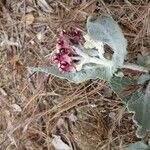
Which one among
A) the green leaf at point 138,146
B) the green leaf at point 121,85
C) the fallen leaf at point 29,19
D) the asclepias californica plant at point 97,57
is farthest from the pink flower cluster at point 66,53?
the fallen leaf at point 29,19

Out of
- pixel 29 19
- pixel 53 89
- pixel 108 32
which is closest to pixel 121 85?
pixel 108 32

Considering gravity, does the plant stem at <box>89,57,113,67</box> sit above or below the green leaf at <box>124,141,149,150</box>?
above

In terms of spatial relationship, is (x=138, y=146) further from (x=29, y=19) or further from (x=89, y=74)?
(x=29, y=19)

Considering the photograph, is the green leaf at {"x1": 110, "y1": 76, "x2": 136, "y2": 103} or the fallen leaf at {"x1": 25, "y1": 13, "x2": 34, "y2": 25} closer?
the green leaf at {"x1": 110, "y1": 76, "x2": 136, "y2": 103}

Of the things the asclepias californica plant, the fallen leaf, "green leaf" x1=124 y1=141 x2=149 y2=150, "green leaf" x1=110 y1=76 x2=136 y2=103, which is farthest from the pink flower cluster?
the fallen leaf

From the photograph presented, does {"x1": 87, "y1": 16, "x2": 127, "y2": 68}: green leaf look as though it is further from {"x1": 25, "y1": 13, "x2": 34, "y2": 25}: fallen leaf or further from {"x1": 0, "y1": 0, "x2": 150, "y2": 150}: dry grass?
{"x1": 25, "y1": 13, "x2": 34, "y2": 25}: fallen leaf

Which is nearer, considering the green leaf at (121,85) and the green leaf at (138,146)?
the green leaf at (121,85)

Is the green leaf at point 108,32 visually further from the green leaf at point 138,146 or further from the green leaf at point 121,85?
the green leaf at point 138,146

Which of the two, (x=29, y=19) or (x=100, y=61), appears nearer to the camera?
(x=100, y=61)
